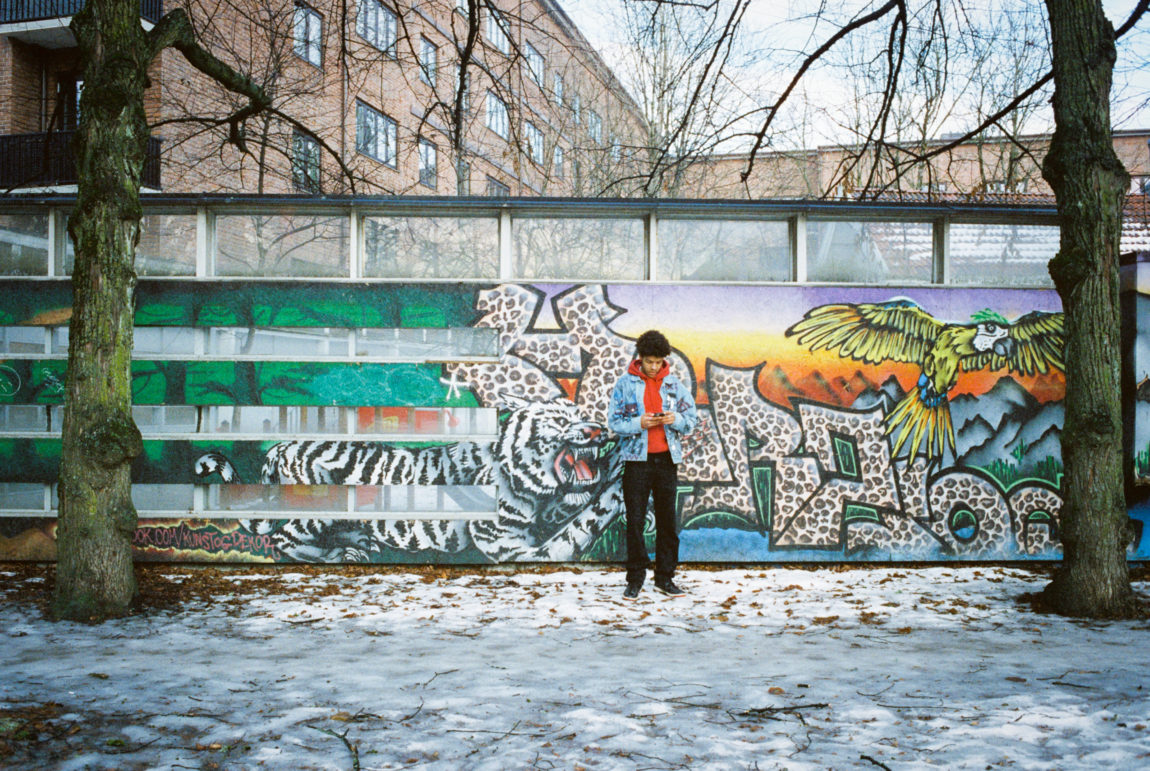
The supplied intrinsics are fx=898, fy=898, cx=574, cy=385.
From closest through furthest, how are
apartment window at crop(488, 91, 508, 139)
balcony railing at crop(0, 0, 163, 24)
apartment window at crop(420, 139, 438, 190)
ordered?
apartment window at crop(488, 91, 508, 139), apartment window at crop(420, 139, 438, 190), balcony railing at crop(0, 0, 163, 24)

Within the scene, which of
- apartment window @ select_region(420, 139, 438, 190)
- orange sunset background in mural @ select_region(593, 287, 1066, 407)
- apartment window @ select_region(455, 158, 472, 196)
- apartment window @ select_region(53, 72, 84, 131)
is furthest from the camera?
apartment window @ select_region(53, 72, 84, 131)

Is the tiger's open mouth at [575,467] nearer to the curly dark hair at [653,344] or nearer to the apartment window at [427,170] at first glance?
the curly dark hair at [653,344]

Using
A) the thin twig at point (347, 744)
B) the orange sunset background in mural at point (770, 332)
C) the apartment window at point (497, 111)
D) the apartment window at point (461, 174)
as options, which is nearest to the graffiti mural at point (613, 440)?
the orange sunset background in mural at point (770, 332)

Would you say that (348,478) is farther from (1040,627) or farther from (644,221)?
(1040,627)

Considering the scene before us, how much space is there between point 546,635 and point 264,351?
3.96 metres

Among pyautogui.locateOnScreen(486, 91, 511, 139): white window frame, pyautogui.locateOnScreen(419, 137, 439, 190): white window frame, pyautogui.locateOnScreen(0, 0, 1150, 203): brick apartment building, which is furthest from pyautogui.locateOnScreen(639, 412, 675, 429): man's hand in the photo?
pyautogui.locateOnScreen(0, 0, 1150, 203): brick apartment building

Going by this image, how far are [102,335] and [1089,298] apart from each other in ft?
21.4

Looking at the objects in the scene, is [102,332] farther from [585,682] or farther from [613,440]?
[613,440]

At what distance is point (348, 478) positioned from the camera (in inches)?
306

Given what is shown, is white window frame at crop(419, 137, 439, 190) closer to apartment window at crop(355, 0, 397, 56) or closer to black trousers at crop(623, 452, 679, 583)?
apartment window at crop(355, 0, 397, 56)

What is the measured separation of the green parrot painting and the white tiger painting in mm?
2240

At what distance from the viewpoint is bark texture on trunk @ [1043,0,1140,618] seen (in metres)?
5.86

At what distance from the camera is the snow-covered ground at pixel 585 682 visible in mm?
3408

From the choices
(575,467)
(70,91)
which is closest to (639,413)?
(575,467)
